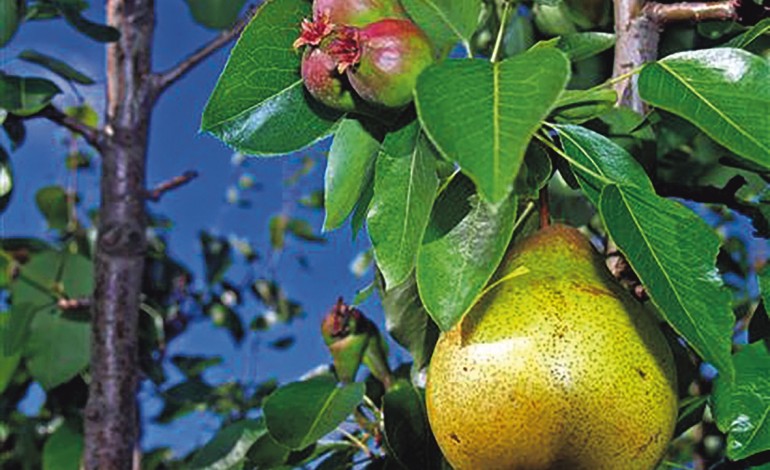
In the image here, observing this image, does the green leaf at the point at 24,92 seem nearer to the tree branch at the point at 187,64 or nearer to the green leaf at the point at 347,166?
the tree branch at the point at 187,64

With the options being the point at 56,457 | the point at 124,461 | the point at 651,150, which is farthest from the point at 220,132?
the point at 56,457

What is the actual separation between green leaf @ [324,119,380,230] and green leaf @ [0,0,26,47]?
85cm

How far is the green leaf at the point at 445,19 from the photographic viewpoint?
643 mm

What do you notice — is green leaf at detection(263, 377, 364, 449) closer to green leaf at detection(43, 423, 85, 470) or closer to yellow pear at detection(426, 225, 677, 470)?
yellow pear at detection(426, 225, 677, 470)

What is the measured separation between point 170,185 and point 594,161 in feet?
2.99

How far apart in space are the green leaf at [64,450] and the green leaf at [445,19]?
49.3 inches

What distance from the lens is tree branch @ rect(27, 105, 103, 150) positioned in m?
1.37

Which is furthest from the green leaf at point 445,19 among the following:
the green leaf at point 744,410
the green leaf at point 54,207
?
the green leaf at point 54,207

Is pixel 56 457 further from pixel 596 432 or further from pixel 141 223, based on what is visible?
pixel 596 432

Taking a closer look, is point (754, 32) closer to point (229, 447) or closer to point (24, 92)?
point (229, 447)

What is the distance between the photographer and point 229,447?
1107mm

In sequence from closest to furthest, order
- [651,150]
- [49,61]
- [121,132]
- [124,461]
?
[651,150] → [124,461] → [121,132] → [49,61]

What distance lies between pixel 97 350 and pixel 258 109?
0.73 metres

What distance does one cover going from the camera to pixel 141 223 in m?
1.37
